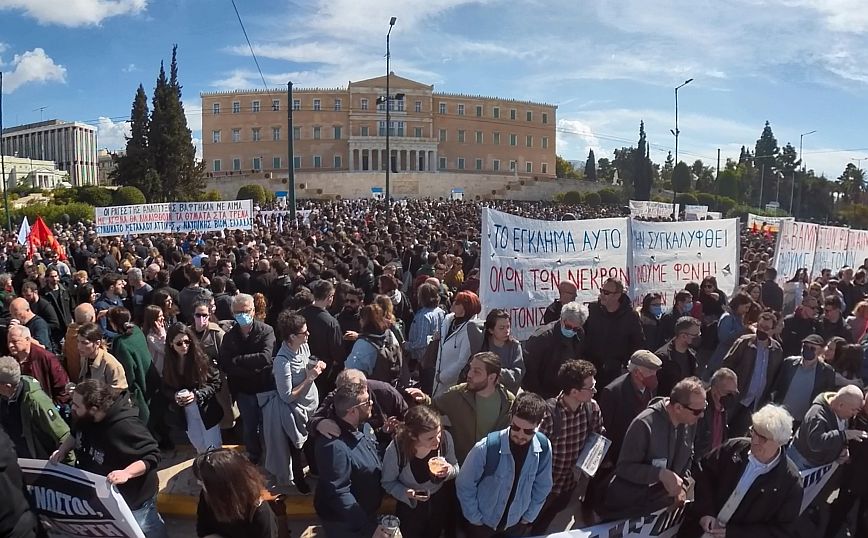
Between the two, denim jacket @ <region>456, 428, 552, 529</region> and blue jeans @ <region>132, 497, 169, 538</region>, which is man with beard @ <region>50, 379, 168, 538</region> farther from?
denim jacket @ <region>456, 428, 552, 529</region>

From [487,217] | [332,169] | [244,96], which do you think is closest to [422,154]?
[332,169]

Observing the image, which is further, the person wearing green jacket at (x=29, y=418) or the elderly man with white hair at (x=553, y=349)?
the elderly man with white hair at (x=553, y=349)

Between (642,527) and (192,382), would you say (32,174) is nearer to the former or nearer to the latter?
(192,382)

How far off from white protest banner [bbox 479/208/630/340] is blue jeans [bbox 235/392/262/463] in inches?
90.0

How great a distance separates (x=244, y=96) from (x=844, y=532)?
88.0m

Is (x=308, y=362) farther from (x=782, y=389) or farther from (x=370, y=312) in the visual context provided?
(x=782, y=389)

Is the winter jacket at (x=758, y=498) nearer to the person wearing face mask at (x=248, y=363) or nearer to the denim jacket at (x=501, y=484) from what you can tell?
the denim jacket at (x=501, y=484)

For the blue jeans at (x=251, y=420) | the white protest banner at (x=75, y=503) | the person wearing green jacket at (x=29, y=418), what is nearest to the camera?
the white protest banner at (x=75, y=503)

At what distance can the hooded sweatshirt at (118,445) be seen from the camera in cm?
341

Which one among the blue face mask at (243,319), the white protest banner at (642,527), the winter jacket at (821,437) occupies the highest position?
the blue face mask at (243,319)

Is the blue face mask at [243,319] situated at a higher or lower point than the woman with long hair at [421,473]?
higher

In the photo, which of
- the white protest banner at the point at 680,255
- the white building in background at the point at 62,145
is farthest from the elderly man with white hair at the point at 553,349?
the white building in background at the point at 62,145

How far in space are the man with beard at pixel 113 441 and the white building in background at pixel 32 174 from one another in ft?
284

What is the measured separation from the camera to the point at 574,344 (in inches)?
204
